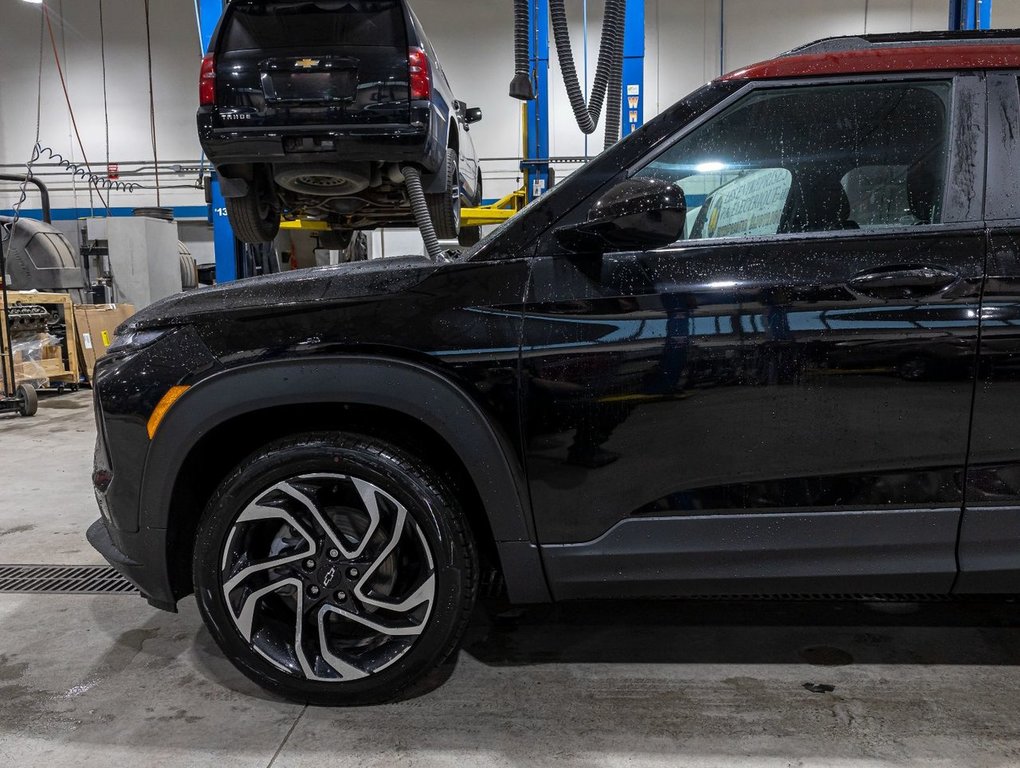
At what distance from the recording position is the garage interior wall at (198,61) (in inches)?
507

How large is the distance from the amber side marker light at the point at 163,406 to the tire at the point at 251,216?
2.76 metres

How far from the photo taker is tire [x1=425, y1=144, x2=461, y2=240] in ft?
14.9

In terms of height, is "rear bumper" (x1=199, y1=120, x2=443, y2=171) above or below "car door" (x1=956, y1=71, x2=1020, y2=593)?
above

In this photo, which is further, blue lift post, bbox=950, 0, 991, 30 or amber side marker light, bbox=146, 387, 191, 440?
blue lift post, bbox=950, 0, 991, 30

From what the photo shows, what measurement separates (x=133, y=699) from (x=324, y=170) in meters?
2.88

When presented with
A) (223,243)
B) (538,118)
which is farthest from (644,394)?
(223,243)

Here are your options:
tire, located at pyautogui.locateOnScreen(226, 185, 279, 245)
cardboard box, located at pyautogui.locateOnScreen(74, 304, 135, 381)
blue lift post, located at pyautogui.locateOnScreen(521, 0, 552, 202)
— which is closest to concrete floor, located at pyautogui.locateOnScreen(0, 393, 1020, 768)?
tire, located at pyautogui.locateOnScreen(226, 185, 279, 245)

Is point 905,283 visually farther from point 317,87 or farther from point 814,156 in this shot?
point 317,87

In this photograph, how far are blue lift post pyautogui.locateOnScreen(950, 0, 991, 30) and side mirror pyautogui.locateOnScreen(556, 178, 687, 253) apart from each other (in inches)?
129

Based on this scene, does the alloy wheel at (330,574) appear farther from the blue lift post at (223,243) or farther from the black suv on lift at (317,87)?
the blue lift post at (223,243)

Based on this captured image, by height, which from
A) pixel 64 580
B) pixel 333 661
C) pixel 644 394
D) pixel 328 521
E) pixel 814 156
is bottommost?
pixel 64 580

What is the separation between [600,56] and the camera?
366 centimetres

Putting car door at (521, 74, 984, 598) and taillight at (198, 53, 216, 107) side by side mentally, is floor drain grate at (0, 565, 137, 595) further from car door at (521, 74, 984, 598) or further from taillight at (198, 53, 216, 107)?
taillight at (198, 53, 216, 107)

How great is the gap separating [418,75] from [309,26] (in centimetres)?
63
